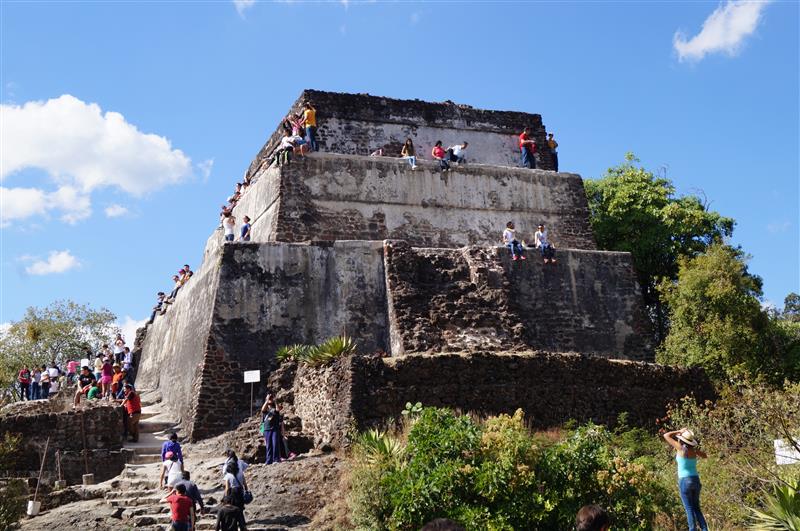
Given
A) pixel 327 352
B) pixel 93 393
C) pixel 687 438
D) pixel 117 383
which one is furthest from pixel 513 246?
pixel 687 438

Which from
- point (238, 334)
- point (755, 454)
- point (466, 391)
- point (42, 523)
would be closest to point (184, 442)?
point (238, 334)

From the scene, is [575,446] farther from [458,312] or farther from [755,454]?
[458,312]

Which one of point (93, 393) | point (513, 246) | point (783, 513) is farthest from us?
point (513, 246)

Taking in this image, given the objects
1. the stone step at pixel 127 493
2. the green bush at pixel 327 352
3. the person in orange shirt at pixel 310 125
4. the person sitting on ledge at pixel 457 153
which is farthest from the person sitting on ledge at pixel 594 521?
the person sitting on ledge at pixel 457 153

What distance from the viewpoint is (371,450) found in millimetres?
11156

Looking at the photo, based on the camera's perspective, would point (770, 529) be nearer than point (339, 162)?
Yes

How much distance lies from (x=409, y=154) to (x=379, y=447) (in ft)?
35.1

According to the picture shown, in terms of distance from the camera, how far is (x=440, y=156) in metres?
20.8

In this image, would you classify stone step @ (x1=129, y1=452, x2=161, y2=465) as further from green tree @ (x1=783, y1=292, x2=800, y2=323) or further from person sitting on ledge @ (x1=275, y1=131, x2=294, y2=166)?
green tree @ (x1=783, y1=292, x2=800, y2=323)

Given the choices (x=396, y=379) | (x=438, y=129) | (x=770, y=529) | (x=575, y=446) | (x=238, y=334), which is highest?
(x=438, y=129)

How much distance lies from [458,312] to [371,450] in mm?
6173

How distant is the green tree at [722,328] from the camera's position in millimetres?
18312

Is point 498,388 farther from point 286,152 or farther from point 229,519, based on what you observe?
point 286,152

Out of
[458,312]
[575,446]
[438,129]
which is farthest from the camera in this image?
[438,129]
